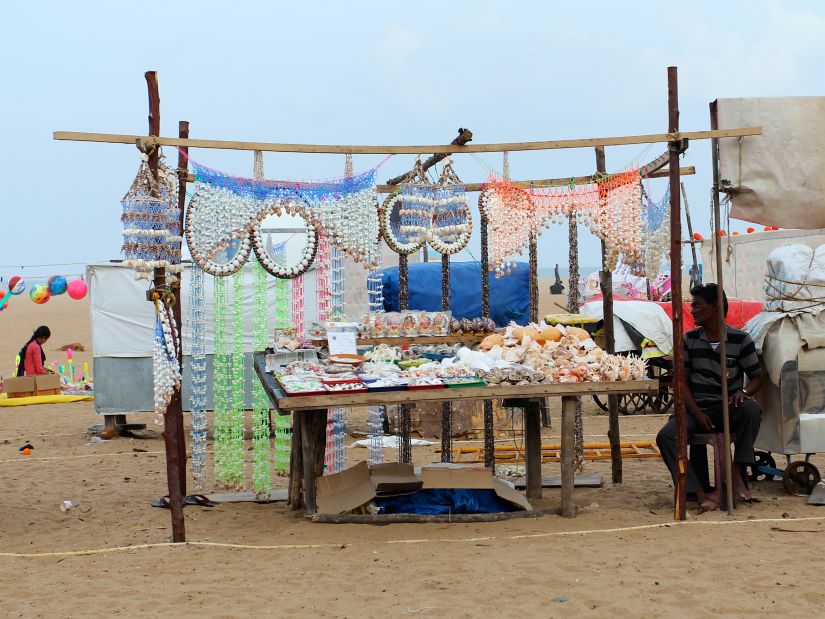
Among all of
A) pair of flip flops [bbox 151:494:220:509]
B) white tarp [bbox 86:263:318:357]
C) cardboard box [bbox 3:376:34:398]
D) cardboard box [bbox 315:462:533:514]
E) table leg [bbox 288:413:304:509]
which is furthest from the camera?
cardboard box [bbox 3:376:34:398]

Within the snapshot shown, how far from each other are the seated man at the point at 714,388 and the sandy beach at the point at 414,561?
1.25 ft

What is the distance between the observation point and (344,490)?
7.09 meters

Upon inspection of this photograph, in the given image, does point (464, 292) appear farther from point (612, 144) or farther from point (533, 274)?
point (612, 144)

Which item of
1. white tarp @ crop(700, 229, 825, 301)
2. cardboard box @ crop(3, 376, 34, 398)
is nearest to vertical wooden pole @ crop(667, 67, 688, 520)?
white tarp @ crop(700, 229, 825, 301)

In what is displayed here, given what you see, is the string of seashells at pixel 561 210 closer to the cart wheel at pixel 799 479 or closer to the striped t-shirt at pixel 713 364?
the striped t-shirt at pixel 713 364

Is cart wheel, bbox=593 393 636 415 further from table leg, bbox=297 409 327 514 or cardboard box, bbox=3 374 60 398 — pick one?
cardboard box, bbox=3 374 60 398

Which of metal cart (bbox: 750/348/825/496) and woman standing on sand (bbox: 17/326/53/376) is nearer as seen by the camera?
Result: metal cart (bbox: 750/348/825/496)

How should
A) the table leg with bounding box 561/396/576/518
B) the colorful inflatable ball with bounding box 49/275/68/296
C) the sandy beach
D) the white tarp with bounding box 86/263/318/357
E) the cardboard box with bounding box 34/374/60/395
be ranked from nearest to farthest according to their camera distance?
1. the sandy beach
2. the table leg with bounding box 561/396/576/518
3. the white tarp with bounding box 86/263/318/357
4. the cardboard box with bounding box 34/374/60/395
5. the colorful inflatable ball with bounding box 49/275/68/296

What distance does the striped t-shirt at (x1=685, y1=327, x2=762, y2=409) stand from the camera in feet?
23.2

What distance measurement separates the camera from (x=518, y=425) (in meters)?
12.1

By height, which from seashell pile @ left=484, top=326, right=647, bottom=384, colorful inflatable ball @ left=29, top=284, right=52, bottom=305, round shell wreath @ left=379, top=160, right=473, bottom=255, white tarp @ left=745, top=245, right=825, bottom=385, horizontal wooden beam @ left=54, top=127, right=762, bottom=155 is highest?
horizontal wooden beam @ left=54, top=127, right=762, bottom=155

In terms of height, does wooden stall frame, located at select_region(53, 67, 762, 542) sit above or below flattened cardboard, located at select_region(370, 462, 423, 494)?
above

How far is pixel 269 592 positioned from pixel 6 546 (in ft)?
7.89

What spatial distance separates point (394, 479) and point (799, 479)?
3261mm
